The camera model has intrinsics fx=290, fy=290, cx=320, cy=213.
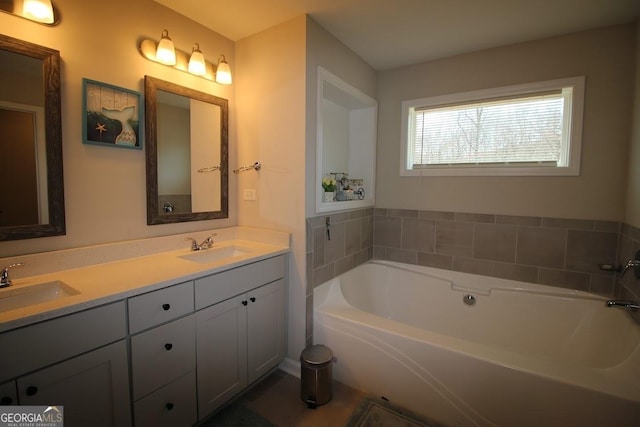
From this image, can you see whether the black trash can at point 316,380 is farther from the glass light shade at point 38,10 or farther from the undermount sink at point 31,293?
the glass light shade at point 38,10

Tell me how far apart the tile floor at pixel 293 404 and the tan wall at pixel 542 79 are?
174 centimetres

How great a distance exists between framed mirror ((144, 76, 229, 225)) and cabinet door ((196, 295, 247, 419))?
749 millimetres

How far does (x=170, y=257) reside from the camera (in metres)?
1.83

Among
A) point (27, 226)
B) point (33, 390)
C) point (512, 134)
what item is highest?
point (512, 134)

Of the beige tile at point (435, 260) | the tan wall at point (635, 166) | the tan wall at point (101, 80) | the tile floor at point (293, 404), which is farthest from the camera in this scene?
the beige tile at point (435, 260)

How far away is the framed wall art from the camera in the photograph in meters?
1.58

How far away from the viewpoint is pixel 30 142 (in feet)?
4.58

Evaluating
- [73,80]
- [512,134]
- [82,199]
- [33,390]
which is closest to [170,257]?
[82,199]

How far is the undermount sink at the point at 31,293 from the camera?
1243mm

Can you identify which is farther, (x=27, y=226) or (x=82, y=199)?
(x=82, y=199)

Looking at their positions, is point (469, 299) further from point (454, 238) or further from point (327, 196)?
point (327, 196)

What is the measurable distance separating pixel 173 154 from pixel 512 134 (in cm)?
265

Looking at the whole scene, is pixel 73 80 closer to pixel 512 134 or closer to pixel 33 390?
pixel 33 390

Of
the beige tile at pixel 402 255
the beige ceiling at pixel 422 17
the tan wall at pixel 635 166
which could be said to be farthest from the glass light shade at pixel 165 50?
the tan wall at pixel 635 166
